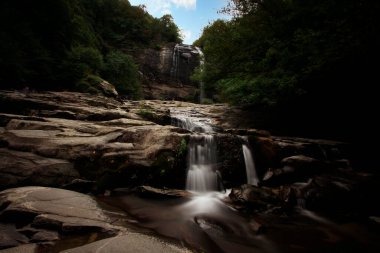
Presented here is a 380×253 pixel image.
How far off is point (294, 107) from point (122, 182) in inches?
404

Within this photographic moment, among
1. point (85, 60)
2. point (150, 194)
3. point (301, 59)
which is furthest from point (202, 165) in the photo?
point (85, 60)

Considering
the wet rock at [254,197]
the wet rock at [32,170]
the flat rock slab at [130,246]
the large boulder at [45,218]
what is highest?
the wet rock at [32,170]

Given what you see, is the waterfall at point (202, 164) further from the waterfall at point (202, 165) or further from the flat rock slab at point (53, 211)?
the flat rock slab at point (53, 211)

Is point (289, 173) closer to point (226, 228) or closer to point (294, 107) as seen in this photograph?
point (226, 228)

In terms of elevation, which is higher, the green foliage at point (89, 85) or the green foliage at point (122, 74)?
the green foliage at point (122, 74)

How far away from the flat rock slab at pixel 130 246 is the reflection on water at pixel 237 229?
0.69 metres

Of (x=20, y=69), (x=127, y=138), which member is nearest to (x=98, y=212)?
(x=127, y=138)

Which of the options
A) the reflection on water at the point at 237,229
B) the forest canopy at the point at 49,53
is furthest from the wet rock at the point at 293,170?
the forest canopy at the point at 49,53

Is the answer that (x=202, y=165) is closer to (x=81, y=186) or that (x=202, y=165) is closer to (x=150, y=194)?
(x=150, y=194)

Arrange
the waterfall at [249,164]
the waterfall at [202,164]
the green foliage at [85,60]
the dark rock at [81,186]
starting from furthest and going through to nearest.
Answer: the green foliage at [85,60], the waterfall at [249,164], the waterfall at [202,164], the dark rock at [81,186]

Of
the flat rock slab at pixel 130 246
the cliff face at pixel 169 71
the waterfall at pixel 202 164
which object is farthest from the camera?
the cliff face at pixel 169 71

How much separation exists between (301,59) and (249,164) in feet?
17.1

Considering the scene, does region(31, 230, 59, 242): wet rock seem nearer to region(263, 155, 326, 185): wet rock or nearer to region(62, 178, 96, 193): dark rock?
region(62, 178, 96, 193): dark rock

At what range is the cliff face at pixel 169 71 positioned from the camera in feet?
97.1
